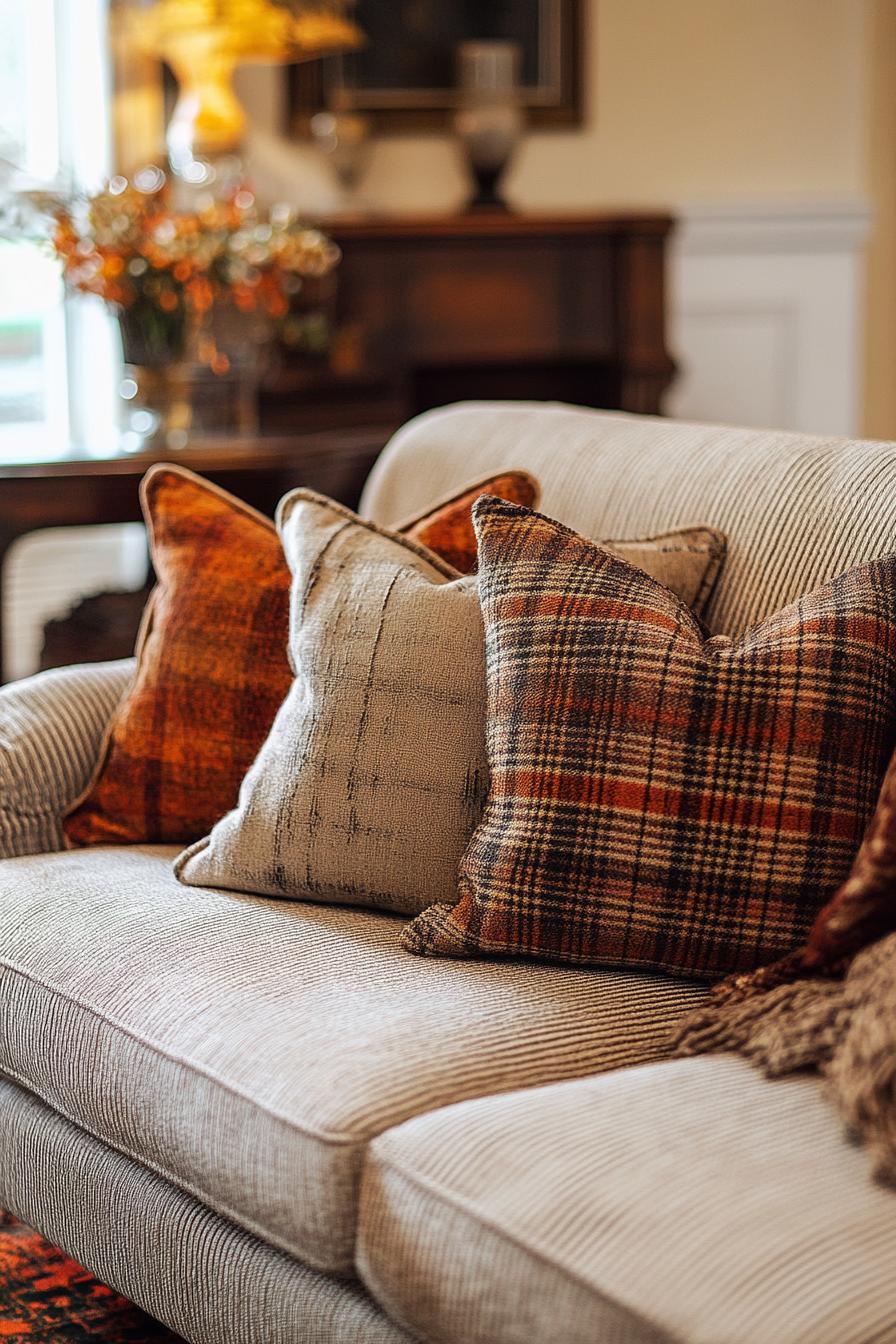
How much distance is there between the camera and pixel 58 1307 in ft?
5.74

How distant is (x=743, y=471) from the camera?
6.11 ft

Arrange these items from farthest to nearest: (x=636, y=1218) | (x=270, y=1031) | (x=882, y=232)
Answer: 1. (x=882, y=232)
2. (x=270, y=1031)
3. (x=636, y=1218)

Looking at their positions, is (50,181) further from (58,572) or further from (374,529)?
(374,529)

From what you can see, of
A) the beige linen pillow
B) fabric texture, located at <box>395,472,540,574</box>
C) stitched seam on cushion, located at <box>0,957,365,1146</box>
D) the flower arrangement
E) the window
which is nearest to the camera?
stitched seam on cushion, located at <box>0,957,365,1146</box>

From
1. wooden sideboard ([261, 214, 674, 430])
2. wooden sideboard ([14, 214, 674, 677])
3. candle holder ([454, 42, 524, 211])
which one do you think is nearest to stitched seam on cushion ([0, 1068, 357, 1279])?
wooden sideboard ([14, 214, 674, 677])

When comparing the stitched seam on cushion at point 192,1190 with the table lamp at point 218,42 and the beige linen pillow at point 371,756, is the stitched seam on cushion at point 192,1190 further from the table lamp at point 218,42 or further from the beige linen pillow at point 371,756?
the table lamp at point 218,42

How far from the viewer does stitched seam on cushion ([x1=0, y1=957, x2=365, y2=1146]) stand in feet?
4.16

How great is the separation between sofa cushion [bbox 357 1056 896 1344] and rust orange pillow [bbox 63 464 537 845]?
0.72 m

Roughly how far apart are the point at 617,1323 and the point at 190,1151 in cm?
46

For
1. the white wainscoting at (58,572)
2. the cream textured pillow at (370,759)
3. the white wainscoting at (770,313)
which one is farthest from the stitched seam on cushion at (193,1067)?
the white wainscoting at (770,313)

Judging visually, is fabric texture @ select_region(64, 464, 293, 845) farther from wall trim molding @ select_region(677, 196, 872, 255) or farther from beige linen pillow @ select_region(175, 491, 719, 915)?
wall trim molding @ select_region(677, 196, 872, 255)

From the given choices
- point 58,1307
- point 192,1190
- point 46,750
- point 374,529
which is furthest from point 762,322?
point 192,1190

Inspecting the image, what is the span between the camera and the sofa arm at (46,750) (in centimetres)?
192

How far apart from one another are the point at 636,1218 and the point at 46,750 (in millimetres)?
1062
